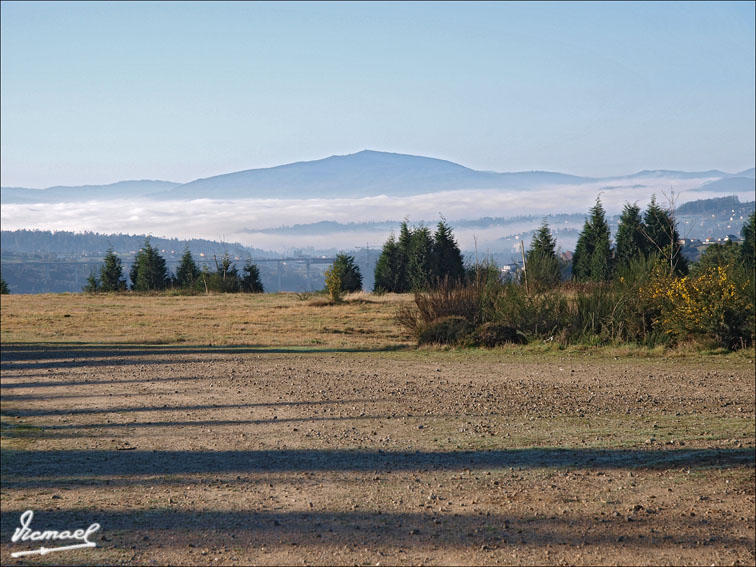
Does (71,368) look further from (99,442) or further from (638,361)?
(638,361)

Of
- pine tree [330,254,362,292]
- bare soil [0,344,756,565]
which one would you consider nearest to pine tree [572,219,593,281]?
pine tree [330,254,362,292]

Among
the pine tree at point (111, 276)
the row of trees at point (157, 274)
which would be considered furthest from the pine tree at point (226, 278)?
the pine tree at point (111, 276)

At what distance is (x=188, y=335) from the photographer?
738 inches

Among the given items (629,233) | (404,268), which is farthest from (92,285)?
(629,233)

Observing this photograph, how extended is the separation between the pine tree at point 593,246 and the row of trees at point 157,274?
17.0 meters

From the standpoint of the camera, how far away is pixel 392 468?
5742 mm

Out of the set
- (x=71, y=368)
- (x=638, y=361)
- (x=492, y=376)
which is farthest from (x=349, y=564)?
(x=71, y=368)

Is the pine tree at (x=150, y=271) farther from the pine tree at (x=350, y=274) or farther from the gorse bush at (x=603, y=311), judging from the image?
the gorse bush at (x=603, y=311)

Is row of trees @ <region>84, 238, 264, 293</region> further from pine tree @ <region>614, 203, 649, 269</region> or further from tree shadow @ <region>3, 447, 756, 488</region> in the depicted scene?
tree shadow @ <region>3, 447, 756, 488</region>

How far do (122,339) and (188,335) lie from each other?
1595mm

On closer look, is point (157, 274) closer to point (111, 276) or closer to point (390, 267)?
point (111, 276)

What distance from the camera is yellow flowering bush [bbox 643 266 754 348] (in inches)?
485

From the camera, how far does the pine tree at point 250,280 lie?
39906 mm

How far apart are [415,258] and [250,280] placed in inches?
376
